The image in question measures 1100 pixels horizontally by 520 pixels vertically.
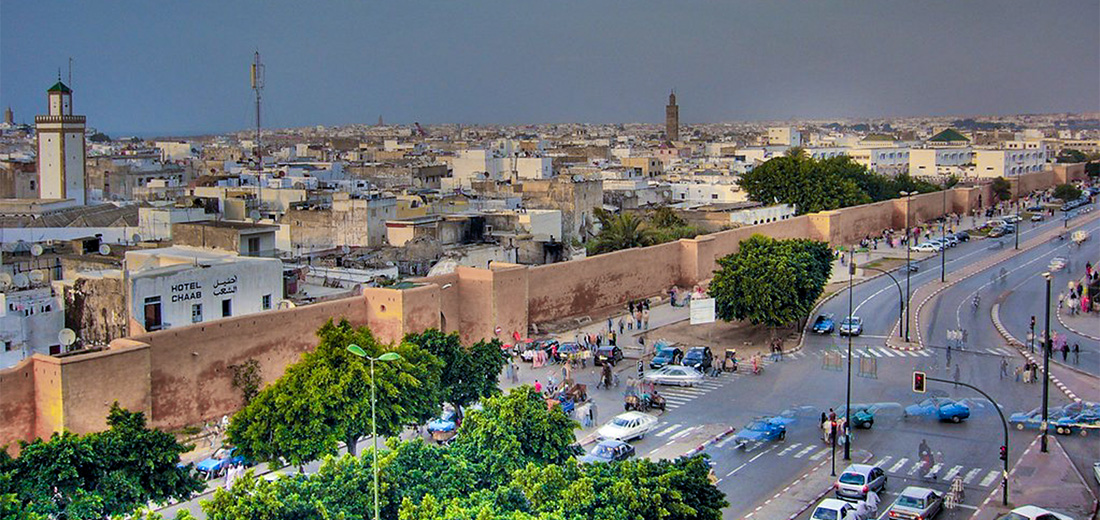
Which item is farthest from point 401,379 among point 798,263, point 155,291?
point 798,263

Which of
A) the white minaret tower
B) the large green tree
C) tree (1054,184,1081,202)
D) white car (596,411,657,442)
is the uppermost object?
the white minaret tower

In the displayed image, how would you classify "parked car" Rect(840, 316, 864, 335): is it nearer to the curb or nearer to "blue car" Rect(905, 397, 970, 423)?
the curb

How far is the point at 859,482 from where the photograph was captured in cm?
1630

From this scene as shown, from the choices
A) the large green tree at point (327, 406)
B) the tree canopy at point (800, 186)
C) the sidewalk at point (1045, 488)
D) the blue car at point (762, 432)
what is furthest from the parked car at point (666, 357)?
the tree canopy at point (800, 186)

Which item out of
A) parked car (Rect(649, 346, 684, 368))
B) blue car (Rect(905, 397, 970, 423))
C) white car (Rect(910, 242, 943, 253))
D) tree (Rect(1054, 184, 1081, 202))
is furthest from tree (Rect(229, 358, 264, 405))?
tree (Rect(1054, 184, 1081, 202))

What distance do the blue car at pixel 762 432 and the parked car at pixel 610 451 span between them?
206 centimetres

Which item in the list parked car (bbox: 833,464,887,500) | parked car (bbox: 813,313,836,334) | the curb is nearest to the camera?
parked car (bbox: 833,464,887,500)

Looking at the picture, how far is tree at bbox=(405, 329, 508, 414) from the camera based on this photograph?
767 inches

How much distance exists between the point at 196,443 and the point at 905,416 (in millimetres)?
12570

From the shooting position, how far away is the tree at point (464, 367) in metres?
19.5

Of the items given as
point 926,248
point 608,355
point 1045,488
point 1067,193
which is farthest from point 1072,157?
point 1045,488

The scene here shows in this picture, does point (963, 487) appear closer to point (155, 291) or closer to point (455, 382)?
point (455, 382)

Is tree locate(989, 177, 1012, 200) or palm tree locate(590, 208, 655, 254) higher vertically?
tree locate(989, 177, 1012, 200)

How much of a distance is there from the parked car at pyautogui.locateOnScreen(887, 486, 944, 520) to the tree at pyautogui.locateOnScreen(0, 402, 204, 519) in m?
9.32
